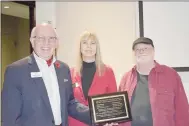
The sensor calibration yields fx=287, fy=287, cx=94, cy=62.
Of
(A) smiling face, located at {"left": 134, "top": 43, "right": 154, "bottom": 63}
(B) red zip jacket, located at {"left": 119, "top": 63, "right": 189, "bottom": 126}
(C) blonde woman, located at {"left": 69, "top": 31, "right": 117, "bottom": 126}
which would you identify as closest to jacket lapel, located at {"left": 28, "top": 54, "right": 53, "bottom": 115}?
Answer: (C) blonde woman, located at {"left": 69, "top": 31, "right": 117, "bottom": 126}

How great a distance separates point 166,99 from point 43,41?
1127mm

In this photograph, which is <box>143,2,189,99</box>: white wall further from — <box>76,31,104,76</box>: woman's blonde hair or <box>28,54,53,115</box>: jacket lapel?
<box>28,54,53,115</box>: jacket lapel

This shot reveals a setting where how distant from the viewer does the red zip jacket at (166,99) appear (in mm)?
2396

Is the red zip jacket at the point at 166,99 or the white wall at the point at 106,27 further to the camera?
the white wall at the point at 106,27

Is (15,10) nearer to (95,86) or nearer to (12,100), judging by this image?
(95,86)

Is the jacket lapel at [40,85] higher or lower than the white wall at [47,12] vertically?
lower

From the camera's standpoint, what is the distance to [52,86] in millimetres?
2221

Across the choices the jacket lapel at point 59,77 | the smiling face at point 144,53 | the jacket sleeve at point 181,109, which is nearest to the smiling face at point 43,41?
the jacket lapel at point 59,77

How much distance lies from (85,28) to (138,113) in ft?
5.71

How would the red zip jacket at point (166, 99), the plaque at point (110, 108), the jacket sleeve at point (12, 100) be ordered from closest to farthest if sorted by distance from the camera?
1. the jacket sleeve at point (12, 100)
2. the plaque at point (110, 108)
3. the red zip jacket at point (166, 99)

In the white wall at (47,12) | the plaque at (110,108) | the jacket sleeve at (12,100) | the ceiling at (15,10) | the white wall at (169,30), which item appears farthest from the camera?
the ceiling at (15,10)

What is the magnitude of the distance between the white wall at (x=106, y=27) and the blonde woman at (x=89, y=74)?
3.29 ft

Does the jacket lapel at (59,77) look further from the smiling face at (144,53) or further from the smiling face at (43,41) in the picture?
the smiling face at (144,53)

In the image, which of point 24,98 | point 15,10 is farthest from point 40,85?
point 15,10
